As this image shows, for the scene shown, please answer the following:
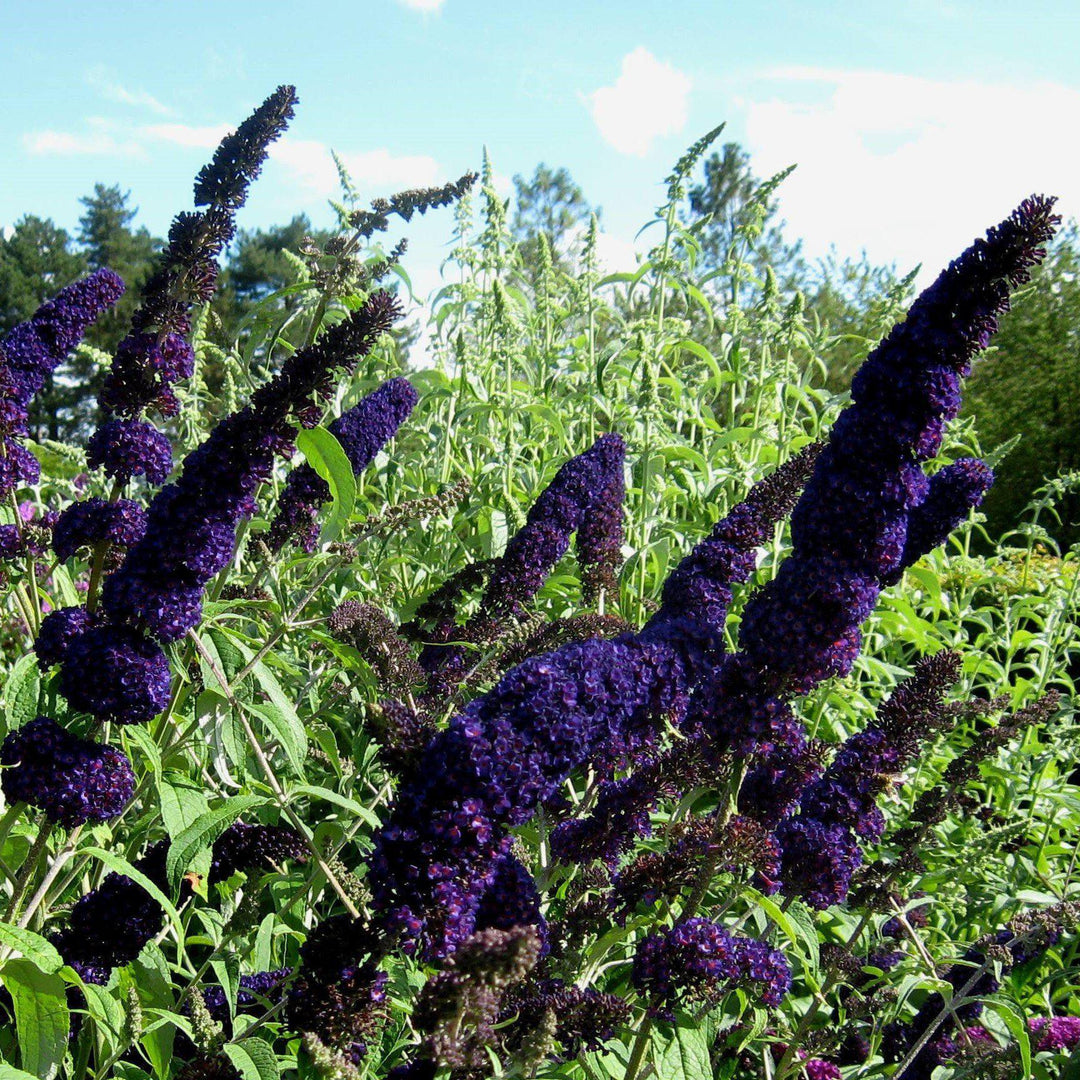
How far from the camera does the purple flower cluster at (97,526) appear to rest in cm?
216

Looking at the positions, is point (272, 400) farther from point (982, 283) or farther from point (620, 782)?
point (982, 283)

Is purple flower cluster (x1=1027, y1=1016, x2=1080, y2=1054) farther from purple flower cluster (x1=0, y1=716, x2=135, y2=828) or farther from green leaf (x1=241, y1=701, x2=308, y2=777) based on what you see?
purple flower cluster (x1=0, y1=716, x2=135, y2=828)

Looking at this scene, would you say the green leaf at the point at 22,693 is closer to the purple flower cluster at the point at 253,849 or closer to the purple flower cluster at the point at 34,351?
the purple flower cluster at the point at 253,849

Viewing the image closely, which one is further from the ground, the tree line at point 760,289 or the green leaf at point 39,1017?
the tree line at point 760,289

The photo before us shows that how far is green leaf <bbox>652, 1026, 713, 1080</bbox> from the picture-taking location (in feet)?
6.33

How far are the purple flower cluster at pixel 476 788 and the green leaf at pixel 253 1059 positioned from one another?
1.73 feet

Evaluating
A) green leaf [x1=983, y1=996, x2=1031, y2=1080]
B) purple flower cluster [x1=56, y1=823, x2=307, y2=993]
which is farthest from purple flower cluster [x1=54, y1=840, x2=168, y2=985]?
green leaf [x1=983, y1=996, x2=1031, y2=1080]

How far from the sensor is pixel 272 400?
179 cm

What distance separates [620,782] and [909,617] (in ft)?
7.15

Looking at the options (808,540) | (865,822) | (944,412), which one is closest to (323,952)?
(808,540)

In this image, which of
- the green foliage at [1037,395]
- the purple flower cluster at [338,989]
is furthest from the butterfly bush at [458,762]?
the green foliage at [1037,395]

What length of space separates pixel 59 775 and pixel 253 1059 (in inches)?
23.8

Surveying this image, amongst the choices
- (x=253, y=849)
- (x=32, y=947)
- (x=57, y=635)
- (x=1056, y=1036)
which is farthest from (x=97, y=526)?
(x=1056, y=1036)

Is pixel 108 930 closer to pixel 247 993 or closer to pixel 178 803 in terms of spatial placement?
pixel 178 803
